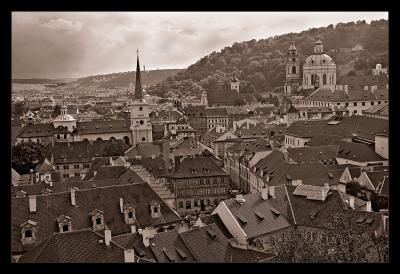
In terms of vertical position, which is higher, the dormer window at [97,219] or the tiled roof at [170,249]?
the dormer window at [97,219]

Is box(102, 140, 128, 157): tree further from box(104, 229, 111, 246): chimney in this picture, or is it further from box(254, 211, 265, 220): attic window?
box(104, 229, 111, 246): chimney

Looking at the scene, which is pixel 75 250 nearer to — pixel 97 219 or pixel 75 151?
pixel 97 219

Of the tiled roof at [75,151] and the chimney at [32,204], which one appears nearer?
the chimney at [32,204]

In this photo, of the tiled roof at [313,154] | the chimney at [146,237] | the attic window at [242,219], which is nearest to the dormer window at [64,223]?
the chimney at [146,237]

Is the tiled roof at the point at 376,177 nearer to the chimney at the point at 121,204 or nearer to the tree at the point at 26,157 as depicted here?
the chimney at the point at 121,204

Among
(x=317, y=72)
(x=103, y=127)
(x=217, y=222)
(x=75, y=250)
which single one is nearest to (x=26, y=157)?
(x=103, y=127)

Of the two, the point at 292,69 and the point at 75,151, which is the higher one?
the point at 292,69

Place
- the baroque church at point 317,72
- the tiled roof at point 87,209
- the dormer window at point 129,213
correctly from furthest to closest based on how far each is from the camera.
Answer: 1. the baroque church at point 317,72
2. the dormer window at point 129,213
3. the tiled roof at point 87,209
